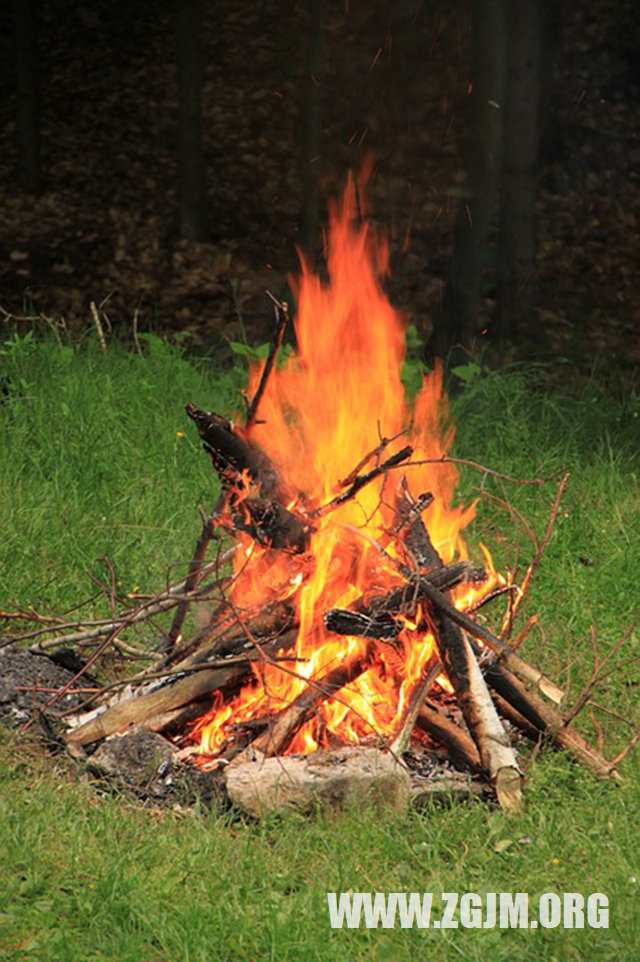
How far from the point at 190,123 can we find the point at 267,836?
34.7 ft

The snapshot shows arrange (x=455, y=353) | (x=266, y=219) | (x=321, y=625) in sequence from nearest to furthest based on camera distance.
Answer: (x=321, y=625) → (x=455, y=353) → (x=266, y=219)

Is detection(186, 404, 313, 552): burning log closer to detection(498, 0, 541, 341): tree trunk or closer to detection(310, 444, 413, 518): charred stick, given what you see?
detection(310, 444, 413, 518): charred stick

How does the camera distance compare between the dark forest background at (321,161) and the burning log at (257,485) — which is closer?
the burning log at (257,485)

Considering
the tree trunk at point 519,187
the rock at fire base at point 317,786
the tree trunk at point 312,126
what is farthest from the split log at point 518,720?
the tree trunk at point 312,126

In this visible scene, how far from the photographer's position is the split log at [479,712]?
4383 mm

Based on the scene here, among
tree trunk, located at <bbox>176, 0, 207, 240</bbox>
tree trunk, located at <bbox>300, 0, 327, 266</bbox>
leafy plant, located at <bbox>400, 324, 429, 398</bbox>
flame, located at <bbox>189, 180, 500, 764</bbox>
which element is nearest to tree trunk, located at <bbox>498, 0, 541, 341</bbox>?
leafy plant, located at <bbox>400, 324, 429, 398</bbox>

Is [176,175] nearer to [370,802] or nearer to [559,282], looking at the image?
[559,282]

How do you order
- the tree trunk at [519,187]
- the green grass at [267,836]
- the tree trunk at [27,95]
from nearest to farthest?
the green grass at [267,836]
the tree trunk at [519,187]
the tree trunk at [27,95]

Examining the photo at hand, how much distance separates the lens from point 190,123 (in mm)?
13578

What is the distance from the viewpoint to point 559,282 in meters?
12.7

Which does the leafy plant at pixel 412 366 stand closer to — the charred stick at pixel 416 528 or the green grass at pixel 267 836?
the green grass at pixel 267 836

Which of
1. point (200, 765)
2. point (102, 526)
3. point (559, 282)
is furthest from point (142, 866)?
point (559, 282)

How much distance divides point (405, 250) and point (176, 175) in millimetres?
3500

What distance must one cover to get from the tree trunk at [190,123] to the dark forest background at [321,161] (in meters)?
0.02
